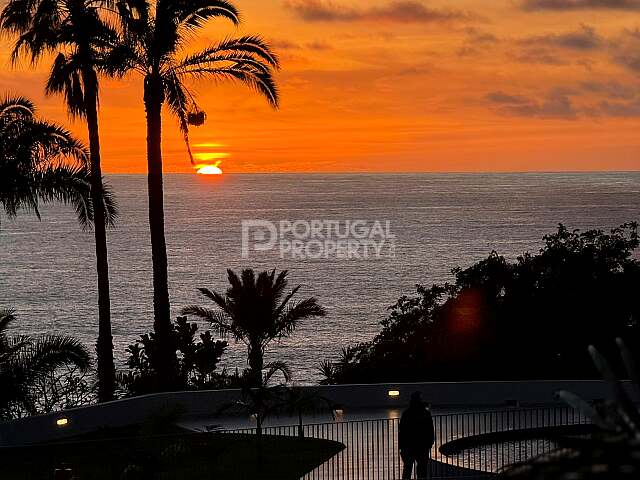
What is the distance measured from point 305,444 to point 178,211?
17653 centimetres

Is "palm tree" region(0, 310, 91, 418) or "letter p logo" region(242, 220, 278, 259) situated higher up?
"letter p logo" region(242, 220, 278, 259)

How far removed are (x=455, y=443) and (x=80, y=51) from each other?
14.1 metres

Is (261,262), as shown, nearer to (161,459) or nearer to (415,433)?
(161,459)

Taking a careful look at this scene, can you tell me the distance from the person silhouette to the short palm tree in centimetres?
1088

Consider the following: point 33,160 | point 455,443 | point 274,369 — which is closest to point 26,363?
point 274,369

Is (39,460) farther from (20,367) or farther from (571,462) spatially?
(571,462)

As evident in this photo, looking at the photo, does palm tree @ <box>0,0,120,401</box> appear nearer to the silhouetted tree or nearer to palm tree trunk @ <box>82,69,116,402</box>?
palm tree trunk @ <box>82,69,116,402</box>

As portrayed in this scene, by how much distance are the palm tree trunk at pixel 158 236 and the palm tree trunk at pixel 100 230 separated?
66.5 inches

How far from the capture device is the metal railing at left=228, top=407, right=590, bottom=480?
1738 centimetres

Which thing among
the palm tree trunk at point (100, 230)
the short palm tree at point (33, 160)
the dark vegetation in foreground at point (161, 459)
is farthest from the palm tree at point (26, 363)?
the palm tree trunk at point (100, 230)

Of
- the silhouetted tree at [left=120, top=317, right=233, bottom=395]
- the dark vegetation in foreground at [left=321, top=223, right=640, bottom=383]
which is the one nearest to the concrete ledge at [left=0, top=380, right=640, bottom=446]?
the silhouetted tree at [left=120, top=317, right=233, bottom=395]

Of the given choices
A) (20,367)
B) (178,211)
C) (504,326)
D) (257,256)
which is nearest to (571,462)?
(20,367)

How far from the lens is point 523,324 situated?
32.0m

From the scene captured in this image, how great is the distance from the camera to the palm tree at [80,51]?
26.5 meters
